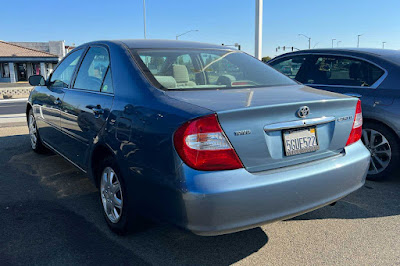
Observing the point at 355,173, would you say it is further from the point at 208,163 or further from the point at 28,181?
the point at 28,181

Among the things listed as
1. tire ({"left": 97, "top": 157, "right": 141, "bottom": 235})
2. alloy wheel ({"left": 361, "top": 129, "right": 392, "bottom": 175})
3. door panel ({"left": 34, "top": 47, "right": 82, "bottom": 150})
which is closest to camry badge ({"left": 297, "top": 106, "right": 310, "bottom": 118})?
tire ({"left": 97, "top": 157, "right": 141, "bottom": 235})

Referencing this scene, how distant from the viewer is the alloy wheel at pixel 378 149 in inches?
166

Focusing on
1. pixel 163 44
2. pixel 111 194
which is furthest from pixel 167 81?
pixel 111 194

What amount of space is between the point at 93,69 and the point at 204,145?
1.93 meters

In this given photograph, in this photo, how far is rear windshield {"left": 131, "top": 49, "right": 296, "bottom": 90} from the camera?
9.57 feet

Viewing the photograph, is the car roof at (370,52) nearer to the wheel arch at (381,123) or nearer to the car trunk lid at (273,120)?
the wheel arch at (381,123)

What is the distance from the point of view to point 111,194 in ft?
Answer: 9.84

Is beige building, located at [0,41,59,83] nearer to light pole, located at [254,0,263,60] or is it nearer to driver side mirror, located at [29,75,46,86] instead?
light pole, located at [254,0,263,60]

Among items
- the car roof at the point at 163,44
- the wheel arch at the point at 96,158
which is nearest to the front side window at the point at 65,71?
the car roof at the point at 163,44

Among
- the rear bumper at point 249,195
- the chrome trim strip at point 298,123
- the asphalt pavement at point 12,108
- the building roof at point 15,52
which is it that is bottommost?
the asphalt pavement at point 12,108

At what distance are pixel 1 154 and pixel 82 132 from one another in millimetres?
3278

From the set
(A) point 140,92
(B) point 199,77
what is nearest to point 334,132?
(B) point 199,77

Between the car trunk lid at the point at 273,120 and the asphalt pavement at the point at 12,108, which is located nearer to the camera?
the car trunk lid at the point at 273,120

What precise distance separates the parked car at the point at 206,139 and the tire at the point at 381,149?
63.4 inches
